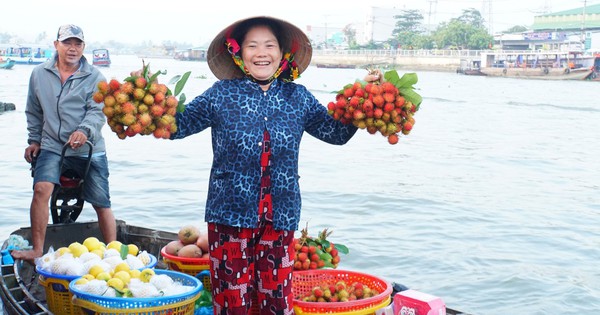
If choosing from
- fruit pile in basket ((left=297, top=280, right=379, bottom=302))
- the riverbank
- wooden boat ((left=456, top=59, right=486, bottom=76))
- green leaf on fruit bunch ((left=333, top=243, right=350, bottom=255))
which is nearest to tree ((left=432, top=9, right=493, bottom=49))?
the riverbank

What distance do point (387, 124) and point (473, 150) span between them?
1527cm

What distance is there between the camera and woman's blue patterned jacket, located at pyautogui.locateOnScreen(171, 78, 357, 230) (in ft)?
9.52

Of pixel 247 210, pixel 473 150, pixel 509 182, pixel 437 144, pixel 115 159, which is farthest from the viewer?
pixel 437 144

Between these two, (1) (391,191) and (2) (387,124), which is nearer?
(2) (387,124)

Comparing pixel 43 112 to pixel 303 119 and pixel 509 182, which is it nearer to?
pixel 303 119

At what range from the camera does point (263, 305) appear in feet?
10.1

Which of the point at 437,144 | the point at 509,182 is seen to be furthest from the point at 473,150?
the point at 509,182

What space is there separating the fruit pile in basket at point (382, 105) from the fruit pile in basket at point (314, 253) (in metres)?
1.11

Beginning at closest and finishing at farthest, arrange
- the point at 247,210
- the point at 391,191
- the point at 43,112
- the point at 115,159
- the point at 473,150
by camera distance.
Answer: the point at 247,210, the point at 43,112, the point at 391,191, the point at 115,159, the point at 473,150

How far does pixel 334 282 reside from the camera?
3848 millimetres

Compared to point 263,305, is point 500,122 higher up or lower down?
lower down

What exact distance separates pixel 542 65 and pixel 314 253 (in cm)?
5808

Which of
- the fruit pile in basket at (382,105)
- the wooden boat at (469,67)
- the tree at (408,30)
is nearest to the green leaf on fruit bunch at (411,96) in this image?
the fruit pile in basket at (382,105)

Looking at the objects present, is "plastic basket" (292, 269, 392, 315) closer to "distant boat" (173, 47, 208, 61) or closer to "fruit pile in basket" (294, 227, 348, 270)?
"fruit pile in basket" (294, 227, 348, 270)
